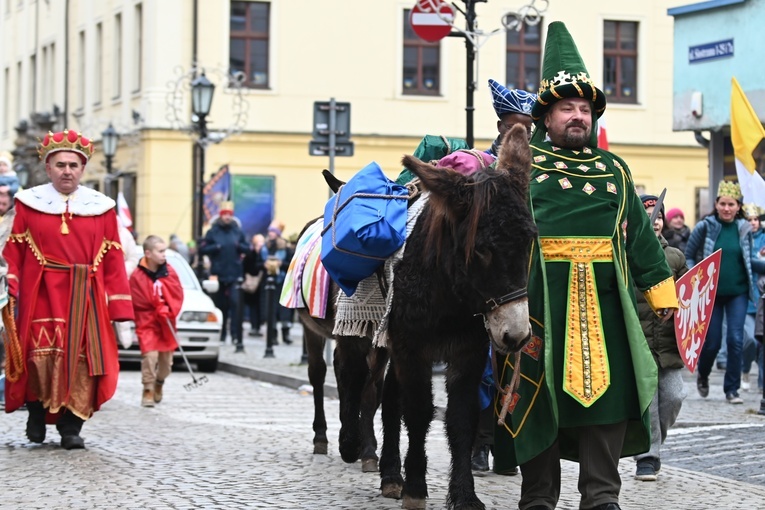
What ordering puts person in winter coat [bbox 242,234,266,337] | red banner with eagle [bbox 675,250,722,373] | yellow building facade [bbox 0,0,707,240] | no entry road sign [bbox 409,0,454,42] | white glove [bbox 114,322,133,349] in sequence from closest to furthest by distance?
red banner with eagle [bbox 675,250,722,373]
white glove [bbox 114,322,133,349]
no entry road sign [bbox 409,0,454,42]
person in winter coat [bbox 242,234,266,337]
yellow building facade [bbox 0,0,707,240]

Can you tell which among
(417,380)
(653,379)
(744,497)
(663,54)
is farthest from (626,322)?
(663,54)

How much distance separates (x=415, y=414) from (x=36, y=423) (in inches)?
153

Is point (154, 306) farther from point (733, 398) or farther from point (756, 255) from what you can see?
point (756, 255)

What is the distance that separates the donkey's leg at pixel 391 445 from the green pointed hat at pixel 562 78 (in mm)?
1945

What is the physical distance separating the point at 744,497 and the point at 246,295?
62.1 feet

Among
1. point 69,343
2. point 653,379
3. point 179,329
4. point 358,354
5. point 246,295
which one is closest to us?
point 653,379

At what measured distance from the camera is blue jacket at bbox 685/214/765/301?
15273mm

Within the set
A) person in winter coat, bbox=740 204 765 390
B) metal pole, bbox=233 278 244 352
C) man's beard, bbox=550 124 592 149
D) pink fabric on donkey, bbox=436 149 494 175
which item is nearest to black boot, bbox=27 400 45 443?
pink fabric on donkey, bbox=436 149 494 175

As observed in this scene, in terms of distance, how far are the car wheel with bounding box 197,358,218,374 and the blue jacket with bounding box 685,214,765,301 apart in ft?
24.7

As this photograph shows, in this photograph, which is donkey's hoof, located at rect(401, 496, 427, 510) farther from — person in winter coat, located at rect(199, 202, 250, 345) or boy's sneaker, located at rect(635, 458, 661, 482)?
person in winter coat, located at rect(199, 202, 250, 345)

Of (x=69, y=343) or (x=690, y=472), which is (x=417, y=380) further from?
(x=69, y=343)

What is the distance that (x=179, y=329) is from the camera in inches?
783

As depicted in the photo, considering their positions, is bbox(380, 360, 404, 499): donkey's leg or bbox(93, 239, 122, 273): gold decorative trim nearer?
bbox(380, 360, 404, 499): donkey's leg

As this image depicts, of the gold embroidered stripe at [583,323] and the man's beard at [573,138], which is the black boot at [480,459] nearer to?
the gold embroidered stripe at [583,323]
